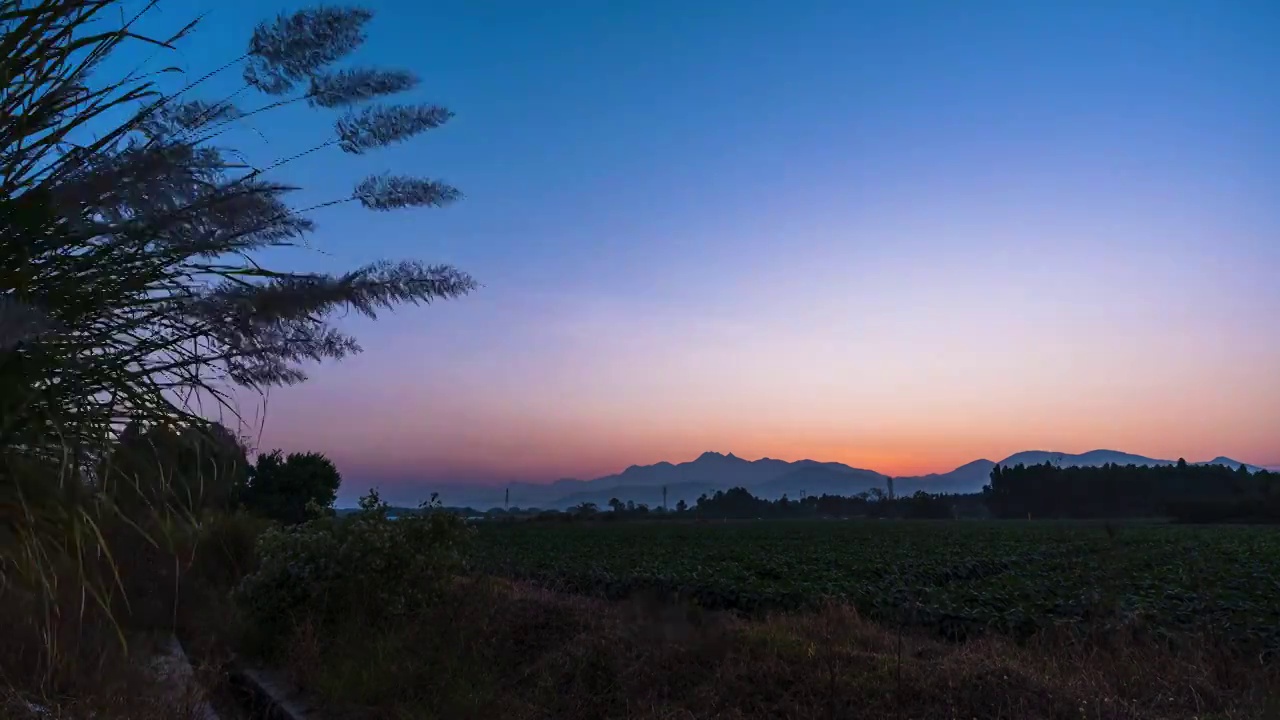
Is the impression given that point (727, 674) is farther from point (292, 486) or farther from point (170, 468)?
point (292, 486)

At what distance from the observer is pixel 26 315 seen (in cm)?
158

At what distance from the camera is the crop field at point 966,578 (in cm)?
1101

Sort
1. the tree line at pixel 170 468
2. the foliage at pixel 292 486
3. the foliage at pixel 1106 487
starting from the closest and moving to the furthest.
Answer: the tree line at pixel 170 468, the foliage at pixel 292 486, the foliage at pixel 1106 487

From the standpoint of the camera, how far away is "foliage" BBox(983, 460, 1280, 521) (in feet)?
293

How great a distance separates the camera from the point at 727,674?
647 centimetres

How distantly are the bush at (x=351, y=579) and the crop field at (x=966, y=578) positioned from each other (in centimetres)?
234

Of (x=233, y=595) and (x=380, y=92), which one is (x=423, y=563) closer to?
(x=233, y=595)

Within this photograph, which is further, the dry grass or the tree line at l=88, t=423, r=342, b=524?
the dry grass

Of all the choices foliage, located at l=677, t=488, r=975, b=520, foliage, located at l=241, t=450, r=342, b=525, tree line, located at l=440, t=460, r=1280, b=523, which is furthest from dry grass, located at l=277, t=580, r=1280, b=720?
foliage, located at l=677, t=488, r=975, b=520

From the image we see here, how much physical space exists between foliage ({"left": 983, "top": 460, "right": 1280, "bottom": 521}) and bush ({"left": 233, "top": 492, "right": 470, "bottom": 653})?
90.1m

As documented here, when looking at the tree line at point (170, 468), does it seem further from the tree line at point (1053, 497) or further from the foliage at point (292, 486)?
the tree line at point (1053, 497)

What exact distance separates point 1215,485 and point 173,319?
4517 inches

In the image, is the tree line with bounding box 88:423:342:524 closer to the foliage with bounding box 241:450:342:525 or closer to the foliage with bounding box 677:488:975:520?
the foliage with bounding box 241:450:342:525

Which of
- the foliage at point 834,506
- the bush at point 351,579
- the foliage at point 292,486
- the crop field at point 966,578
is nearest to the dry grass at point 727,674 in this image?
the bush at point 351,579
